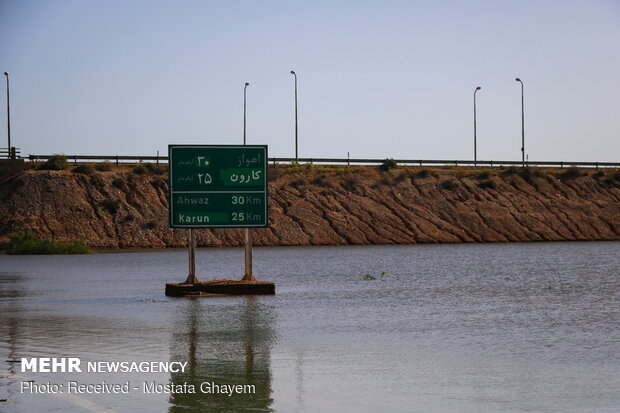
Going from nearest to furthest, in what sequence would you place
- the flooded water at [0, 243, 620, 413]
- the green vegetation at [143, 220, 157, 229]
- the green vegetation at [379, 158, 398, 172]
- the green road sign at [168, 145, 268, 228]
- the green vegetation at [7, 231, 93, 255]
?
1. the flooded water at [0, 243, 620, 413]
2. the green road sign at [168, 145, 268, 228]
3. the green vegetation at [7, 231, 93, 255]
4. the green vegetation at [143, 220, 157, 229]
5. the green vegetation at [379, 158, 398, 172]

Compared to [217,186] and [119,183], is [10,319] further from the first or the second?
[119,183]

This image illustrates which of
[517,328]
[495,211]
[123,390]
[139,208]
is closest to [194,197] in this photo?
[517,328]

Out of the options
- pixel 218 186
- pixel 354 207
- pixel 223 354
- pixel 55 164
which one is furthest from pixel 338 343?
pixel 55 164

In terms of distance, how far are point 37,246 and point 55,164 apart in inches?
799

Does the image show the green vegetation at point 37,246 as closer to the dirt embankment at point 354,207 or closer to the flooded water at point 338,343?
the dirt embankment at point 354,207

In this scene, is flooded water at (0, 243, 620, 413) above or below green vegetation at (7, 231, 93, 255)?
below

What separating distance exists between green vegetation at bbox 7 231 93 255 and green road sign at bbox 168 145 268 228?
38894mm

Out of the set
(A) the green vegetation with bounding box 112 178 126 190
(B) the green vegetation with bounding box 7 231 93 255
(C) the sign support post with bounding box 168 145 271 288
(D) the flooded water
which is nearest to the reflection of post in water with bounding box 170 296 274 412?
(D) the flooded water

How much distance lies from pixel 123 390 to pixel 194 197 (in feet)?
56.4

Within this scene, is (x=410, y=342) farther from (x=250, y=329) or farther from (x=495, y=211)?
(x=495, y=211)

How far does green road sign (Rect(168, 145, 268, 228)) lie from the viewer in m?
28.8

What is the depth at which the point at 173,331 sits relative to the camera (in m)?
19.1

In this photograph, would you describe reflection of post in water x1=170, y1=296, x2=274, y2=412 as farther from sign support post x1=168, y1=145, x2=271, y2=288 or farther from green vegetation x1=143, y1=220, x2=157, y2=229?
green vegetation x1=143, y1=220, x2=157, y2=229

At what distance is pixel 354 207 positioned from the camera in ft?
287
